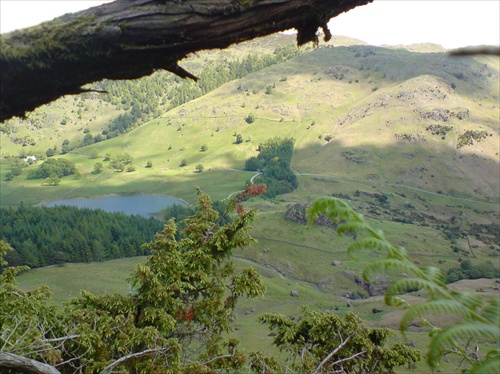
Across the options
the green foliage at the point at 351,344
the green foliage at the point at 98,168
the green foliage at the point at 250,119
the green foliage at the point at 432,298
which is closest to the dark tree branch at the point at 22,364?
the green foliage at the point at 432,298

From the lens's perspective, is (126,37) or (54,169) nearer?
(126,37)

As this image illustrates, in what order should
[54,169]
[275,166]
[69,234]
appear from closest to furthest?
[69,234] < [275,166] < [54,169]

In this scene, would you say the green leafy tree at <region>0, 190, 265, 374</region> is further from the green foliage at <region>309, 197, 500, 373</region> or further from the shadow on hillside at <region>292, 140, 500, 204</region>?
the shadow on hillside at <region>292, 140, 500, 204</region>

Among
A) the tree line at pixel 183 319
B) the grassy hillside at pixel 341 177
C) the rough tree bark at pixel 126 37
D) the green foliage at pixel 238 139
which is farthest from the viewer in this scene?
the green foliage at pixel 238 139

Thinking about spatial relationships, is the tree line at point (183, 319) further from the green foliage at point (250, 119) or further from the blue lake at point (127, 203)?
the green foliage at point (250, 119)

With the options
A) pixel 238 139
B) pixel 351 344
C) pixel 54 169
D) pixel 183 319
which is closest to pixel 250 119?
pixel 238 139

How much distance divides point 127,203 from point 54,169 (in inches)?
2012

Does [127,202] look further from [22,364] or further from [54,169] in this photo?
[22,364]

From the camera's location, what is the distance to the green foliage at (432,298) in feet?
7.23

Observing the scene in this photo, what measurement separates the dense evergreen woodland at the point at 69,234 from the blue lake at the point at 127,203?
30.0 meters

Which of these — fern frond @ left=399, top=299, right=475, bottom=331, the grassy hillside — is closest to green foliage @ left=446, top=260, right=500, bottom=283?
the grassy hillside

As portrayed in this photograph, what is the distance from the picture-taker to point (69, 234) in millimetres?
77312

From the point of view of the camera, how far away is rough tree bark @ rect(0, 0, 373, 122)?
3.32 meters

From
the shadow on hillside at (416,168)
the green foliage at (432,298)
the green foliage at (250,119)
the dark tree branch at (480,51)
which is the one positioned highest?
the dark tree branch at (480,51)
